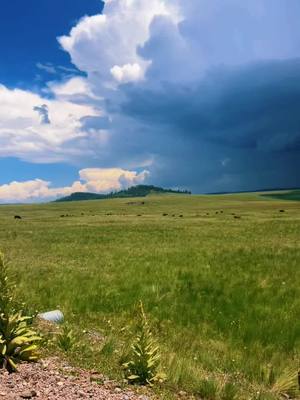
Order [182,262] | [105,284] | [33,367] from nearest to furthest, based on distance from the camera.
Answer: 1. [33,367]
2. [105,284]
3. [182,262]

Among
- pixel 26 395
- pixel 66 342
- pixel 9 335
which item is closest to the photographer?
pixel 26 395

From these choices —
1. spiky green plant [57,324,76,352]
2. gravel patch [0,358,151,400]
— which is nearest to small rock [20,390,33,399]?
gravel patch [0,358,151,400]

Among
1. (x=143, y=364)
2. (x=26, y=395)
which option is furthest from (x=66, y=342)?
(x=26, y=395)

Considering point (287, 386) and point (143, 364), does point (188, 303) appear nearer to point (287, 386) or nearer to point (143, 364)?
point (287, 386)

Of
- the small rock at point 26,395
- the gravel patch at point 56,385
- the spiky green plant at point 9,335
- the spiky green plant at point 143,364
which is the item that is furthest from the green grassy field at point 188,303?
the small rock at point 26,395

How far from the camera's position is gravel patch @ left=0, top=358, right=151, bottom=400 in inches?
328

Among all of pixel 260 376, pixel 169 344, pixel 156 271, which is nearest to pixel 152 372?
pixel 260 376

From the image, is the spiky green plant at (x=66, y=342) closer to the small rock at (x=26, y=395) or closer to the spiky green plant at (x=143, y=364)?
the spiky green plant at (x=143, y=364)

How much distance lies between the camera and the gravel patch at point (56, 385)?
8336 millimetres

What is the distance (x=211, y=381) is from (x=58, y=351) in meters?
3.61

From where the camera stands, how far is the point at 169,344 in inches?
602

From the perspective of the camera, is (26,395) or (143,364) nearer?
(26,395)

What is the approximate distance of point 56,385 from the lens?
8.81 metres

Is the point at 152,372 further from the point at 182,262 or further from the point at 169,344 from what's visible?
the point at 182,262
